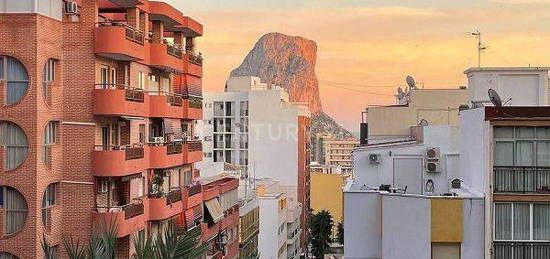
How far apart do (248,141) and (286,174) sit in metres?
6.77

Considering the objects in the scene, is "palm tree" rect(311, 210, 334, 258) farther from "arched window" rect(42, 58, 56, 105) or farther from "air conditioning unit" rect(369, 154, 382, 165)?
"arched window" rect(42, 58, 56, 105)

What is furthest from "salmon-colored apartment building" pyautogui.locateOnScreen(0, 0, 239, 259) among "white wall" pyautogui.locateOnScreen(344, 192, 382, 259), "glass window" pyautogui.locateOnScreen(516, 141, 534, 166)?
"glass window" pyautogui.locateOnScreen(516, 141, 534, 166)

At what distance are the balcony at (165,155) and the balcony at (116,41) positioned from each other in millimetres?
4113

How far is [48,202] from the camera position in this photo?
23.5 metres

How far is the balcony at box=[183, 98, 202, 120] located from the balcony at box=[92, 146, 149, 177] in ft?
23.6

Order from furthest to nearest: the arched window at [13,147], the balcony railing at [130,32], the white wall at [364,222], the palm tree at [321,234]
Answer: the palm tree at [321,234] → the balcony railing at [130,32] → the arched window at [13,147] → the white wall at [364,222]

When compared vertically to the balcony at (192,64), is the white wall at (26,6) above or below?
above

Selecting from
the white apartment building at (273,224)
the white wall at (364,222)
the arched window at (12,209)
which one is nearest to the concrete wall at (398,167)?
the white wall at (364,222)

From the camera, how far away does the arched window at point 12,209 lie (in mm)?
22594

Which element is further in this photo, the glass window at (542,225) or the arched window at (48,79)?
the arched window at (48,79)

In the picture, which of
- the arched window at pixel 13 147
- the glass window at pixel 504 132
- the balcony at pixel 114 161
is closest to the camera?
the glass window at pixel 504 132

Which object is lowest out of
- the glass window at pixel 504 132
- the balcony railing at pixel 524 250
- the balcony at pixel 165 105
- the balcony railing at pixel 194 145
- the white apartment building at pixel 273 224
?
the white apartment building at pixel 273 224

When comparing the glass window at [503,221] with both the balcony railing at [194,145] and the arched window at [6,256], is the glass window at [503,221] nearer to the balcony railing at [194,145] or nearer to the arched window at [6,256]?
the arched window at [6,256]

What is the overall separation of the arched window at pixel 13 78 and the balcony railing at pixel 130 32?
296cm
